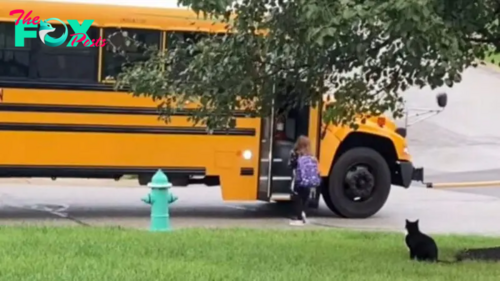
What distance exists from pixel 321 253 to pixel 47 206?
6.43 m

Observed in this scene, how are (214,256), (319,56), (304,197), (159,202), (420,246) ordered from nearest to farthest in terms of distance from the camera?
(319,56)
(214,256)
(420,246)
(159,202)
(304,197)

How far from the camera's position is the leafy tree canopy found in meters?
6.03

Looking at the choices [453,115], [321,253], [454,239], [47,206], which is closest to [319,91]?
[321,253]

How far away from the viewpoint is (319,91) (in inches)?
343

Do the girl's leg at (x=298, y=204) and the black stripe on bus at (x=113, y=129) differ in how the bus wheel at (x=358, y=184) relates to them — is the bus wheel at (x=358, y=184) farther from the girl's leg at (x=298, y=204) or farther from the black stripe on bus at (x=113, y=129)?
the black stripe on bus at (x=113, y=129)

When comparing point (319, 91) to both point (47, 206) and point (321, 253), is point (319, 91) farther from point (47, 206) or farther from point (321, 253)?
point (47, 206)

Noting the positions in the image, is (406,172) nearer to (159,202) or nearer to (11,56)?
(159,202)

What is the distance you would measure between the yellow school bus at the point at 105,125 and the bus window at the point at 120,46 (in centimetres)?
1

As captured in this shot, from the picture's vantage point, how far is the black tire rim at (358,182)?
14070 mm

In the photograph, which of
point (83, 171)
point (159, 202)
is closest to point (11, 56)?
point (83, 171)

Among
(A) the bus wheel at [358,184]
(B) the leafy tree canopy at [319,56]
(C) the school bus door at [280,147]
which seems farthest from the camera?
(A) the bus wheel at [358,184]

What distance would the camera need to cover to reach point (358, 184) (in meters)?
14.1

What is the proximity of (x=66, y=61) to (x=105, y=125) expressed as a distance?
0.92m

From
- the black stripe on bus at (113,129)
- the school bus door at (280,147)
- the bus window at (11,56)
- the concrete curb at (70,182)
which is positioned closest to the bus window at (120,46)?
the black stripe on bus at (113,129)
